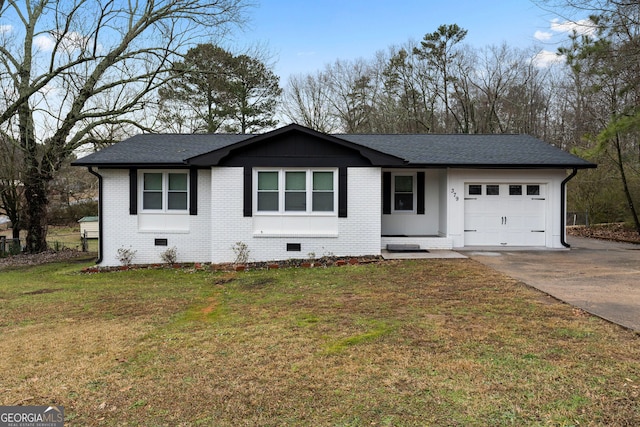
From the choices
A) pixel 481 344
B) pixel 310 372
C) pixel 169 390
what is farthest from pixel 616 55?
pixel 169 390

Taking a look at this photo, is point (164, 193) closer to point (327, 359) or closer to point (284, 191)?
point (284, 191)

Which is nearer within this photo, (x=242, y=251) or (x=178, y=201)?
(x=242, y=251)

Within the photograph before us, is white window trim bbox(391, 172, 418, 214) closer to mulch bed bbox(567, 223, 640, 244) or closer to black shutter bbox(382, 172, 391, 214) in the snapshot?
black shutter bbox(382, 172, 391, 214)

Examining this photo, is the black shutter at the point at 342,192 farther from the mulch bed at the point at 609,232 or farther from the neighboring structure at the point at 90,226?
the neighboring structure at the point at 90,226

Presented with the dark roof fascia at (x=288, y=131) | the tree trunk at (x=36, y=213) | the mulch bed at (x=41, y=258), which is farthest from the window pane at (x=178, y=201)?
the tree trunk at (x=36, y=213)

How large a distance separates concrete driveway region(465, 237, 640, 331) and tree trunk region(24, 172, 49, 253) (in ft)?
53.1

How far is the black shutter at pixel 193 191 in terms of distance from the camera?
12086 millimetres

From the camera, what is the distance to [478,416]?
123 inches

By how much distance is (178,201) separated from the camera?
40.2 ft

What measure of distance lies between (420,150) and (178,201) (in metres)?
7.71

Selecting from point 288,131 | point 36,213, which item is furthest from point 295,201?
point 36,213

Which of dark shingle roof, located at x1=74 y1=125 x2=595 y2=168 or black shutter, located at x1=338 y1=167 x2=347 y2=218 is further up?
dark shingle roof, located at x1=74 y1=125 x2=595 y2=168

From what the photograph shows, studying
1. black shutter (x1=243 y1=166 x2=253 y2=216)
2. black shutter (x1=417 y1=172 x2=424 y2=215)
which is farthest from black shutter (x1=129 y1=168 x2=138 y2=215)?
black shutter (x1=417 y1=172 x2=424 y2=215)

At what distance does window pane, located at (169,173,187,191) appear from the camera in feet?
40.2
